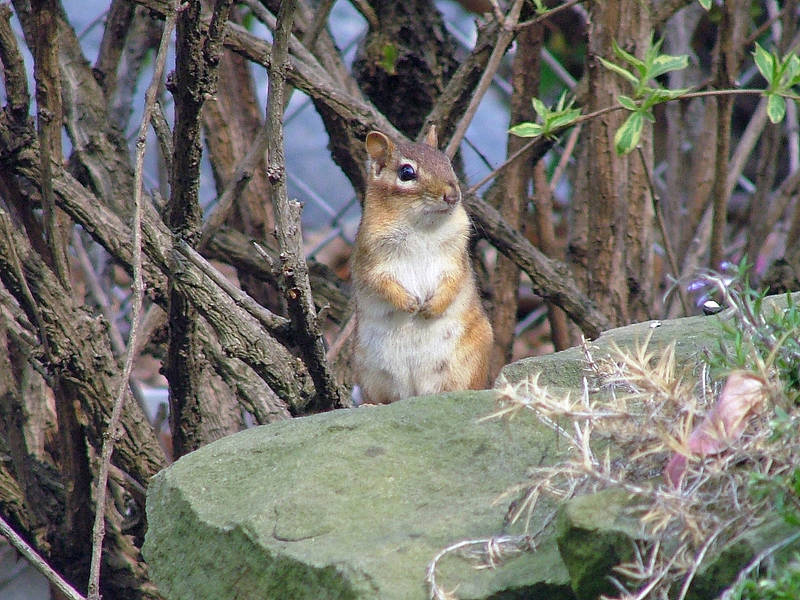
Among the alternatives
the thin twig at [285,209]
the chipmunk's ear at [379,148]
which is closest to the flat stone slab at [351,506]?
the thin twig at [285,209]

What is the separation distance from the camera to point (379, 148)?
427 cm

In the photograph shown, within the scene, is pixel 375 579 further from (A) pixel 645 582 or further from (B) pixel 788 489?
(B) pixel 788 489

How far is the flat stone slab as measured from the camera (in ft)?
6.72

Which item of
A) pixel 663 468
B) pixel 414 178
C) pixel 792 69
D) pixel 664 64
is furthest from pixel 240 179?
pixel 663 468

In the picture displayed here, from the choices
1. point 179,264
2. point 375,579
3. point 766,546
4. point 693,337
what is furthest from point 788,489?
point 179,264

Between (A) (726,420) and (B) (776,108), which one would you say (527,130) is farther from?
(A) (726,420)

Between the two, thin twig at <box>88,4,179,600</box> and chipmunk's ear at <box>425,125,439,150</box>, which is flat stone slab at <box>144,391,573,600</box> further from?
chipmunk's ear at <box>425,125,439,150</box>

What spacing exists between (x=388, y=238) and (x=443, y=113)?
0.57 m

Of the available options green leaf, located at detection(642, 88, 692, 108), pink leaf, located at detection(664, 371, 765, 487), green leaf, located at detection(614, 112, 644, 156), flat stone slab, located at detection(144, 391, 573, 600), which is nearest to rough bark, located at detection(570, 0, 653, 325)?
green leaf, located at detection(642, 88, 692, 108)

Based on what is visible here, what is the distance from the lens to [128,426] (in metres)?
3.56

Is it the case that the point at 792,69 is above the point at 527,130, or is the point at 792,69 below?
above

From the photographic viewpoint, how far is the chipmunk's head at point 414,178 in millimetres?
4180

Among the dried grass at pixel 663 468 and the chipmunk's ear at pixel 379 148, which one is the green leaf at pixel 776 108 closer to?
the dried grass at pixel 663 468

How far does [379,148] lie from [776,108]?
1.56 meters
